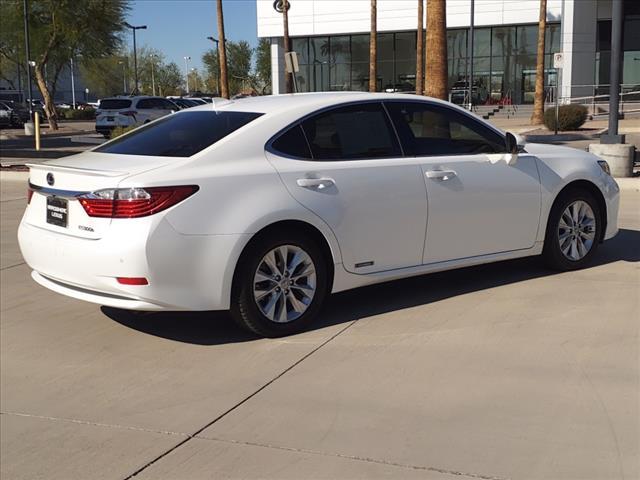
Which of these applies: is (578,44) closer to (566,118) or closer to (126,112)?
(566,118)

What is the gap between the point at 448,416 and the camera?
13.6 ft

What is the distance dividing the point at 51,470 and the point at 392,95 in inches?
153

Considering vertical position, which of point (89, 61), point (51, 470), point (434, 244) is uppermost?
point (89, 61)

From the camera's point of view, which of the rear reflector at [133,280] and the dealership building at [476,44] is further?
the dealership building at [476,44]

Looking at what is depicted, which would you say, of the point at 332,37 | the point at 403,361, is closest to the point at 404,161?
the point at 403,361

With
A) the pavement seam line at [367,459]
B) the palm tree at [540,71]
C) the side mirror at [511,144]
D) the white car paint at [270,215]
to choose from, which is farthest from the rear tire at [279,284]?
the palm tree at [540,71]

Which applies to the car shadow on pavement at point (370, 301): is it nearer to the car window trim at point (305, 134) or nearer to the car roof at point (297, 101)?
the car window trim at point (305, 134)

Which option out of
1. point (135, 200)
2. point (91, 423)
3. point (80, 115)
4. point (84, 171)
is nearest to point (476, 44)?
point (80, 115)

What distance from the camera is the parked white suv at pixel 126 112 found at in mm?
32469

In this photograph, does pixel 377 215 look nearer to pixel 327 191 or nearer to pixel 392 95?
pixel 327 191

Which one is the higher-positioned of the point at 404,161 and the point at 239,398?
the point at 404,161

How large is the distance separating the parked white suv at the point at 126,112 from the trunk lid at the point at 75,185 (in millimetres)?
27403

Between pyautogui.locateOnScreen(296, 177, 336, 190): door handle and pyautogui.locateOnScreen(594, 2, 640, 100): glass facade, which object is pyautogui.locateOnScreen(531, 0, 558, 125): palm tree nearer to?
pyautogui.locateOnScreen(594, 2, 640, 100): glass facade

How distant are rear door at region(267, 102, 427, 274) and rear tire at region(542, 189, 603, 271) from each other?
154cm
